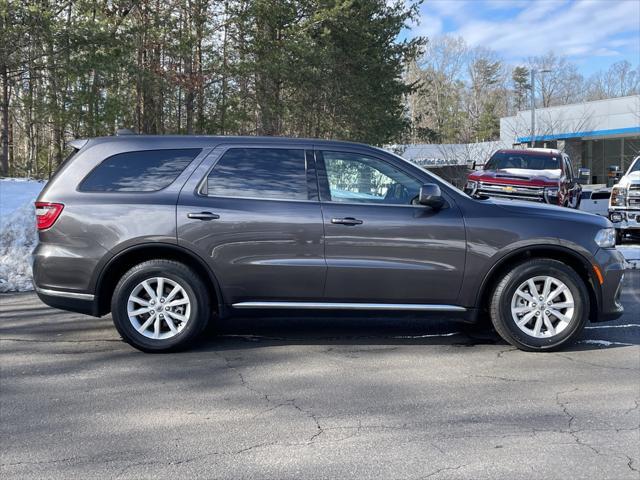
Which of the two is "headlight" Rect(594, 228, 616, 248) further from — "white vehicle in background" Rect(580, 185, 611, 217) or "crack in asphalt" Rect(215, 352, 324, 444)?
"white vehicle in background" Rect(580, 185, 611, 217)

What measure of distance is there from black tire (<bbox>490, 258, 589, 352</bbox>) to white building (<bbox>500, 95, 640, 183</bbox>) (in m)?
30.7

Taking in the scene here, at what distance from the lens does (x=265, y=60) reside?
1878 cm

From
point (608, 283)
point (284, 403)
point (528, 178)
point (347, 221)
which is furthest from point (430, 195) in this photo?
point (528, 178)

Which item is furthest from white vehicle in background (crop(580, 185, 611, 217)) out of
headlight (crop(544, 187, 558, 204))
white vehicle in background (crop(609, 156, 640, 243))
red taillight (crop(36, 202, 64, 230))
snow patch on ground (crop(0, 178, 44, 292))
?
red taillight (crop(36, 202, 64, 230))

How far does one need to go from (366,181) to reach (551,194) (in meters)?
9.08

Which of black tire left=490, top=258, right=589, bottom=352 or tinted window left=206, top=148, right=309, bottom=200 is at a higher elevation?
tinted window left=206, top=148, right=309, bottom=200

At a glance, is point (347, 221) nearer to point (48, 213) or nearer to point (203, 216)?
point (203, 216)

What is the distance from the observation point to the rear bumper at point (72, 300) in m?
5.37

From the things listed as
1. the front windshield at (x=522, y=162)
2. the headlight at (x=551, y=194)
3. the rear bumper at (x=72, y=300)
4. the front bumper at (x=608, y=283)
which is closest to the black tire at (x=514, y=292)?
the front bumper at (x=608, y=283)

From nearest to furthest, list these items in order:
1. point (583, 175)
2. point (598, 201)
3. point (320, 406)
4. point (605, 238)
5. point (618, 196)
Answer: point (320, 406), point (605, 238), point (618, 196), point (583, 175), point (598, 201)

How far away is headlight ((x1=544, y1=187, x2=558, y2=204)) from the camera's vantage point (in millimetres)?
13328

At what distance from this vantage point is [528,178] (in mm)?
13648

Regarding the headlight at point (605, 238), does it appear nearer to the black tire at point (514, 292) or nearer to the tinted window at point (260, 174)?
the black tire at point (514, 292)

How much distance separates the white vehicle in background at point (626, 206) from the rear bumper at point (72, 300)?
33.0ft
